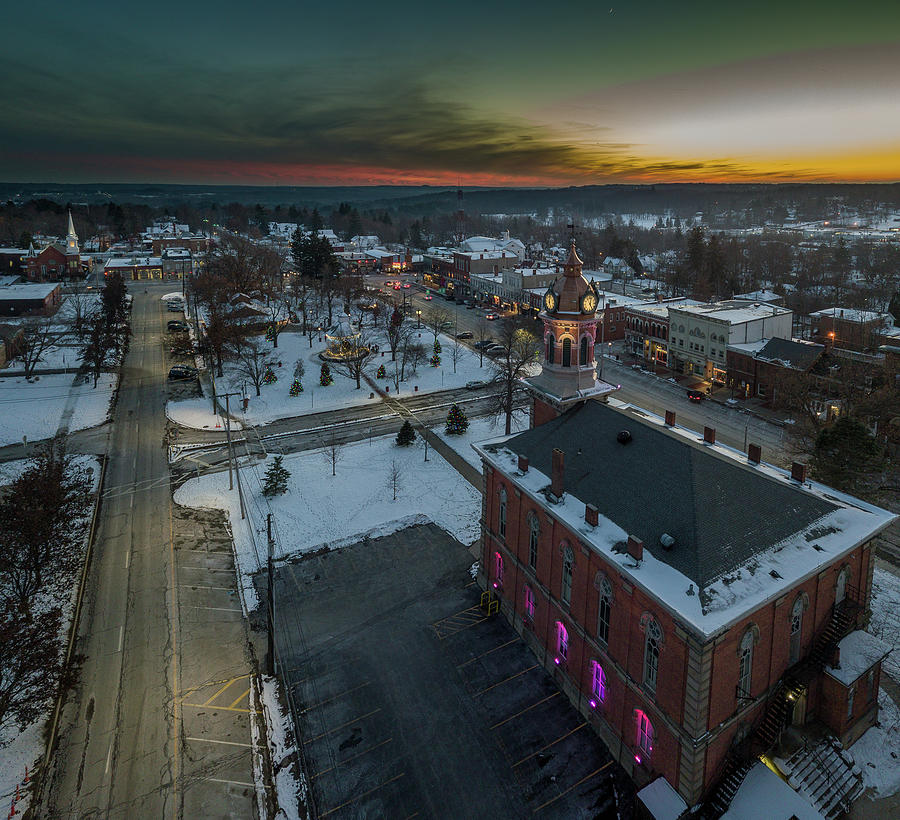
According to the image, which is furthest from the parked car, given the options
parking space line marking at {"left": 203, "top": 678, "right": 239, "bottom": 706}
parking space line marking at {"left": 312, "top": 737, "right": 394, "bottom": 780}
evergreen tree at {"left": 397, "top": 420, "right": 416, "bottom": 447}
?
parking space line marking at {"left": 312, "top": 737, "right": 394, "bottom": 780}

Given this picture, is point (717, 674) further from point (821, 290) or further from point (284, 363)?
point (821, 290)

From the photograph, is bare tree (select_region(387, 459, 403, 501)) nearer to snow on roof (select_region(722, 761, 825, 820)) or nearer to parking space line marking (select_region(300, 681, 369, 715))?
parking space line marking (select_region(300, 681, 369, 715))

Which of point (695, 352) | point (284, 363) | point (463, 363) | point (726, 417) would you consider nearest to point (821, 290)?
point (695, 352)

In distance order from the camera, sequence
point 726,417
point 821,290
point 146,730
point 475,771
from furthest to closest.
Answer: point 821,290 < point 726,417 < point 146,730 < point 475,771

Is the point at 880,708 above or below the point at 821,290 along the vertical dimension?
below

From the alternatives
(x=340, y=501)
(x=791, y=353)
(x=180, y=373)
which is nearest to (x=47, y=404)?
(x=180, y=373)

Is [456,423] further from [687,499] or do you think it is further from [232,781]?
[232,781]

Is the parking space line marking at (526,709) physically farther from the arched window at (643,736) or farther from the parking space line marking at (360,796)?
the arched window at (643,736)
